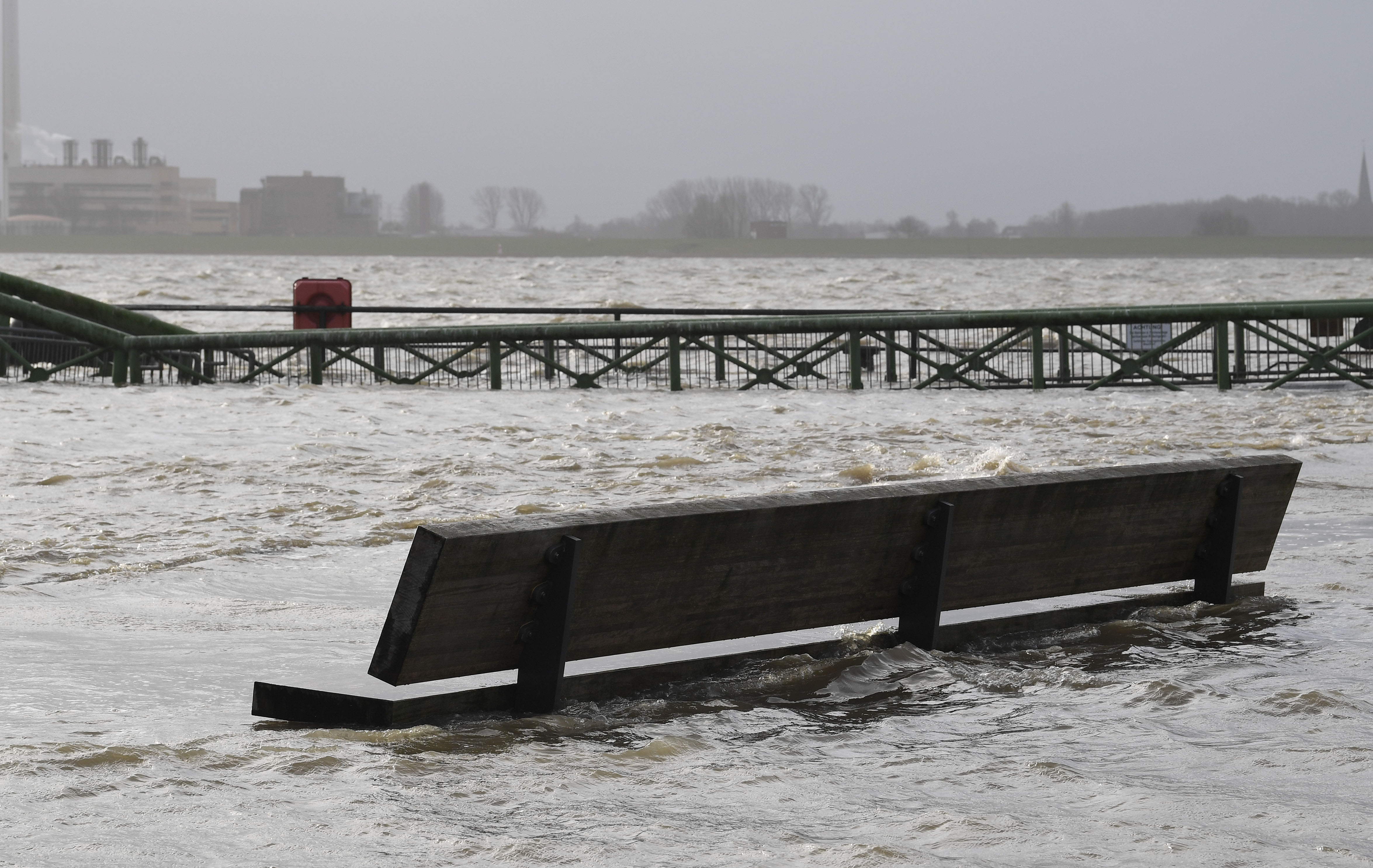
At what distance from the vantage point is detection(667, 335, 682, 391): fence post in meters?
19.8

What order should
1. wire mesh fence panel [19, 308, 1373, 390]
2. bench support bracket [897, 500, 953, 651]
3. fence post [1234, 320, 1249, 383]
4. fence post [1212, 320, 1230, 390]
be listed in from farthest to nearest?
fence post [1234, 320, 1249, 383], wire mesh fence panel [19, 308, 1373, 390], fence post [1212, 320, 1230, 390], bench support bracket [897, 500, 953, 651]

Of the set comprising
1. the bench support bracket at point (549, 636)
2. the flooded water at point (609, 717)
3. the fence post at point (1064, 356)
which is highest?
the fence post at point (1064, 356)

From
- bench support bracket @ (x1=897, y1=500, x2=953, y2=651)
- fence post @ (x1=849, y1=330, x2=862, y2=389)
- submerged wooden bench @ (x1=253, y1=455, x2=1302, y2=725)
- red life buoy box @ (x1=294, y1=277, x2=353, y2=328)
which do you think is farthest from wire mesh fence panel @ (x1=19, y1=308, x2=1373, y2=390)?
bench support bracket @ (x1=897, y1=500, x2=953, y2=651)

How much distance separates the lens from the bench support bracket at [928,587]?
5.64 metres

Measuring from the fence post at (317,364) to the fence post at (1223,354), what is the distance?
11.7m

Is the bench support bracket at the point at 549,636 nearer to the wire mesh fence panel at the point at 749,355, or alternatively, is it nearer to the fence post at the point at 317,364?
the wire mesh fence panel at the point at 749,355

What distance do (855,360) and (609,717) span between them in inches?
600

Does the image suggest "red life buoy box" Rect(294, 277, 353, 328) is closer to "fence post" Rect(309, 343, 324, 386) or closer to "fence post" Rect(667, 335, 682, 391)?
"fence post" Rect(309, 343, 324, 386)

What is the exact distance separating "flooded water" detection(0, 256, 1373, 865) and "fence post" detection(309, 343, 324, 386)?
7.34 meters

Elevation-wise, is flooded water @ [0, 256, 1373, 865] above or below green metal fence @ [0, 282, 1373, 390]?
below

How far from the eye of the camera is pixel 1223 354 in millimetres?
19391

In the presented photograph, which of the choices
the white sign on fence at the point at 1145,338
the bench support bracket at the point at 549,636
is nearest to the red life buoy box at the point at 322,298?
the white sign on fence at the point at 1145,338

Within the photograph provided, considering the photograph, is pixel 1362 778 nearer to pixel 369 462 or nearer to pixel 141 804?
pixel 141 804

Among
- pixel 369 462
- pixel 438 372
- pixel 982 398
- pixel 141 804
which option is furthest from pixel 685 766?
pixel 438 372
